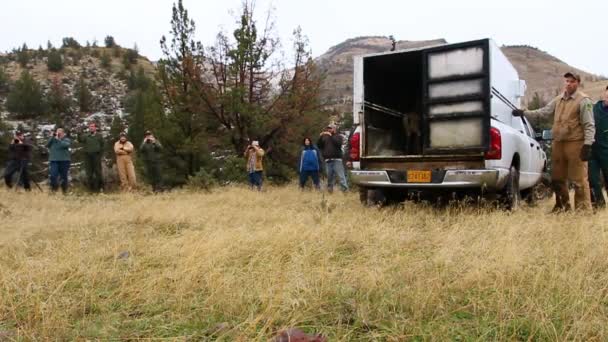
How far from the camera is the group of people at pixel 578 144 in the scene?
5684mm

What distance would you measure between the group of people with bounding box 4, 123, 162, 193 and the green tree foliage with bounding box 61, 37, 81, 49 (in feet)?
129

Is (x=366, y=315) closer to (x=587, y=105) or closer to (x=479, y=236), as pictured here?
(x=479, y=236)

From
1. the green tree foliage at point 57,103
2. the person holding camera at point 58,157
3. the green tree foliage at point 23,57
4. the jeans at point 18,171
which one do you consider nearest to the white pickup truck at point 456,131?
the person holding camera at point 58,157

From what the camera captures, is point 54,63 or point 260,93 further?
point 54,63

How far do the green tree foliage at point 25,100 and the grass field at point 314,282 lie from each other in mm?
27648

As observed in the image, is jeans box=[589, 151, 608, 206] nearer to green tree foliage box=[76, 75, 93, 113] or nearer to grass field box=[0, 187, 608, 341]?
grass field box=[0, 187, 608, 341]

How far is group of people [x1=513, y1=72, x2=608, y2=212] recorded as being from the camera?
224 inches

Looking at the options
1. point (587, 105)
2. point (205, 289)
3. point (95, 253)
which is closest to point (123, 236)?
point (95, 253)

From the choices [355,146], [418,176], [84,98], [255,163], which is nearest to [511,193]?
[418,176]

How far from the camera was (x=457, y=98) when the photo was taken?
20.1 feet

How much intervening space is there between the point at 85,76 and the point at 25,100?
35.5 feet

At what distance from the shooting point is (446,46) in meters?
6.07

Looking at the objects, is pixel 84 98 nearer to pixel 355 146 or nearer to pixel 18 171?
pixel 18 171

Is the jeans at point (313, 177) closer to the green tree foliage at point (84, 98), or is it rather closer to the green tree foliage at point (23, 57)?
the green tree foliage at point (84, 98)
